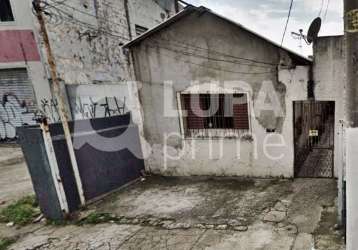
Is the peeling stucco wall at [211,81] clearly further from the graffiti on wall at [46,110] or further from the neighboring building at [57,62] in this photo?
the graffiti on wall at [46,110]

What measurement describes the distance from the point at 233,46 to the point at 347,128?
4.65 metres

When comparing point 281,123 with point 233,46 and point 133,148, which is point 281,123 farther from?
point 133,148

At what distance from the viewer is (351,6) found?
2.72 metres

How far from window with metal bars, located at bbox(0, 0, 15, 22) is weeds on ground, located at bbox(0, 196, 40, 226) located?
774cm

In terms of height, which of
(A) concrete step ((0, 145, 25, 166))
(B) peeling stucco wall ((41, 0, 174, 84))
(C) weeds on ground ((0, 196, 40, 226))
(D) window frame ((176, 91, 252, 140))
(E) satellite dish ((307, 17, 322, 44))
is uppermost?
(B) peeling stucco wall ((41, 0, 174, 84))

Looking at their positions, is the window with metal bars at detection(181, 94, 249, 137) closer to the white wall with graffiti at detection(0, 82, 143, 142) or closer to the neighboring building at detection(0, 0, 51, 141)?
the white wall with graffiti at detection(0, 82, 143, 142)

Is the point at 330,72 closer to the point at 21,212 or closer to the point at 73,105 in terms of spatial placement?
the point at 21,212

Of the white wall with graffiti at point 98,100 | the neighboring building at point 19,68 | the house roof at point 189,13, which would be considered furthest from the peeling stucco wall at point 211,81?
the neighboring building at point 19,68

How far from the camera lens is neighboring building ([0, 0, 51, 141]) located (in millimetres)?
11195

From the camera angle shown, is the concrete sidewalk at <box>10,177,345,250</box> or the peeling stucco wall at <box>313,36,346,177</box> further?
the peeling stucco wall at <box>313,36,346,177</box>

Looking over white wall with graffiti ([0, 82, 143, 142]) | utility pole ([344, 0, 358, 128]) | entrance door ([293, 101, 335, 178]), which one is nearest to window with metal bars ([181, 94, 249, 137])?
entrance door ([293, 101, 335, 178])

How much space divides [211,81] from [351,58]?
484 centimetres

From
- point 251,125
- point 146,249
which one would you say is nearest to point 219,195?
point 251,125

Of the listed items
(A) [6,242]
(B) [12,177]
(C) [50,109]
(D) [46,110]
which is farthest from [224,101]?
(D) [46,110]
